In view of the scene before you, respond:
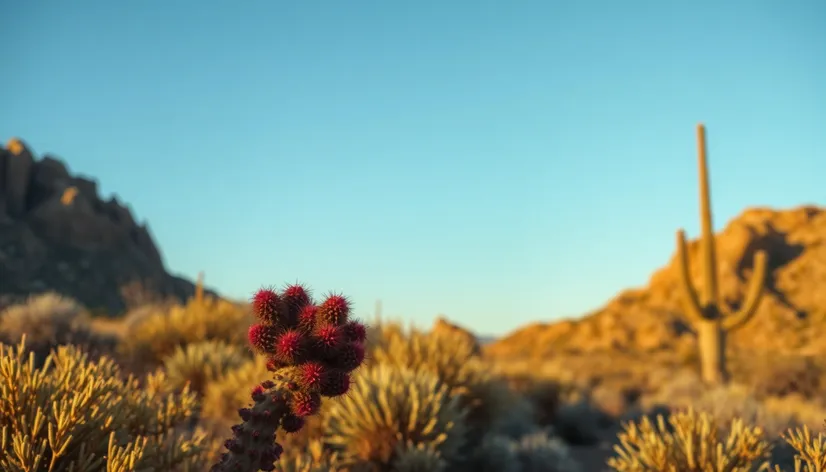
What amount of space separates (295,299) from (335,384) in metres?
0.55

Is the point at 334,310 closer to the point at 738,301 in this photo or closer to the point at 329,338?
the point at 329,338

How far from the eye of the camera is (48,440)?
4223 mm

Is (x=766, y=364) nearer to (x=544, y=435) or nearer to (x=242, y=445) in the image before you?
(x=544, y=435)

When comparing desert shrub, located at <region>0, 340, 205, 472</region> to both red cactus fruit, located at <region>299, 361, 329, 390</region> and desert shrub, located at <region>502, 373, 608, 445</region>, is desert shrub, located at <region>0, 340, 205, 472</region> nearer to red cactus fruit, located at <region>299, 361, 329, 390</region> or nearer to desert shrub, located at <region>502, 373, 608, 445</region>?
red cactus fruit, located at <region>299, 361, 329, 390</region>

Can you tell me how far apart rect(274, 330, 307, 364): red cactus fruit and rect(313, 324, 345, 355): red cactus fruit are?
0.08 meters

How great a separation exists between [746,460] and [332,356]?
394 cm

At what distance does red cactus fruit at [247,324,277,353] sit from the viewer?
3850 millimetres

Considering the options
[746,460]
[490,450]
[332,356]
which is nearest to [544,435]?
[490,450]

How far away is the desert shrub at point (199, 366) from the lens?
10.6m

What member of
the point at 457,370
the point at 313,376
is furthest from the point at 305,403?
the point at 457,370

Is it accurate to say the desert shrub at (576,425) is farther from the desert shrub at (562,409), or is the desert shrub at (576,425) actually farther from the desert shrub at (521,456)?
the desert shrub at (521,456)

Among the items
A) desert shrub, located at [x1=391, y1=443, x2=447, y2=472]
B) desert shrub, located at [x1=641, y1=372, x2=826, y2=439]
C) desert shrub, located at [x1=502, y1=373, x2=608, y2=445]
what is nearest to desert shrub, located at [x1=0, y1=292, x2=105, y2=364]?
desert shrub, located at [x1=391, y1=443, x2=447, y2=472]

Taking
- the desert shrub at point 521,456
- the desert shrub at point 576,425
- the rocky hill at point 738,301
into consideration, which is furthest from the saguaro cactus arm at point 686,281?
the rocky hill at point 738,301

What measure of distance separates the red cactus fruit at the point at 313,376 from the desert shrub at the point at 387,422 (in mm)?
3842
